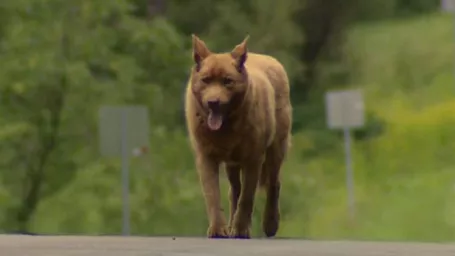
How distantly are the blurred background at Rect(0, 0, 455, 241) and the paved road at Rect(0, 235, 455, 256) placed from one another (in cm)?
1531

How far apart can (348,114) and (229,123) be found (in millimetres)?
17058

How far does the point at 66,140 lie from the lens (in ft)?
76.0

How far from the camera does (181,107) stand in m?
22.9

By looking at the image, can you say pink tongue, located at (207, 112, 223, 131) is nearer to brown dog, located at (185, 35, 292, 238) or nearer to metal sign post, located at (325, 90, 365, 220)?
brown dog, located at (185, 35, 292, 238)

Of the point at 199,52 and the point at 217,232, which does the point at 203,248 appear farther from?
the point at 199,52

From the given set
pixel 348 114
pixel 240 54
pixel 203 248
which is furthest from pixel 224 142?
pixel 348 114

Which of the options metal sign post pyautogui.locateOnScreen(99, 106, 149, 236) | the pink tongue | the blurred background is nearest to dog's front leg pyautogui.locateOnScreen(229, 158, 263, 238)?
the pink tongue

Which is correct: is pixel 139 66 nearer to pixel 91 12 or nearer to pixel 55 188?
pixel 91 12

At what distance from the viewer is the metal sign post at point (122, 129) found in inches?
802

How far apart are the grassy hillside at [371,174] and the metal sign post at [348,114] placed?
24 centimetres

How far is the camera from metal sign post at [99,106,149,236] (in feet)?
66.8

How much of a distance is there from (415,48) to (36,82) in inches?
364

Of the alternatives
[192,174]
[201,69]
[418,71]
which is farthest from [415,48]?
[201,69]

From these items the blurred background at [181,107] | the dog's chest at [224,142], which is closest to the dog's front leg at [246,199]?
the dog's chest at [224,142]
